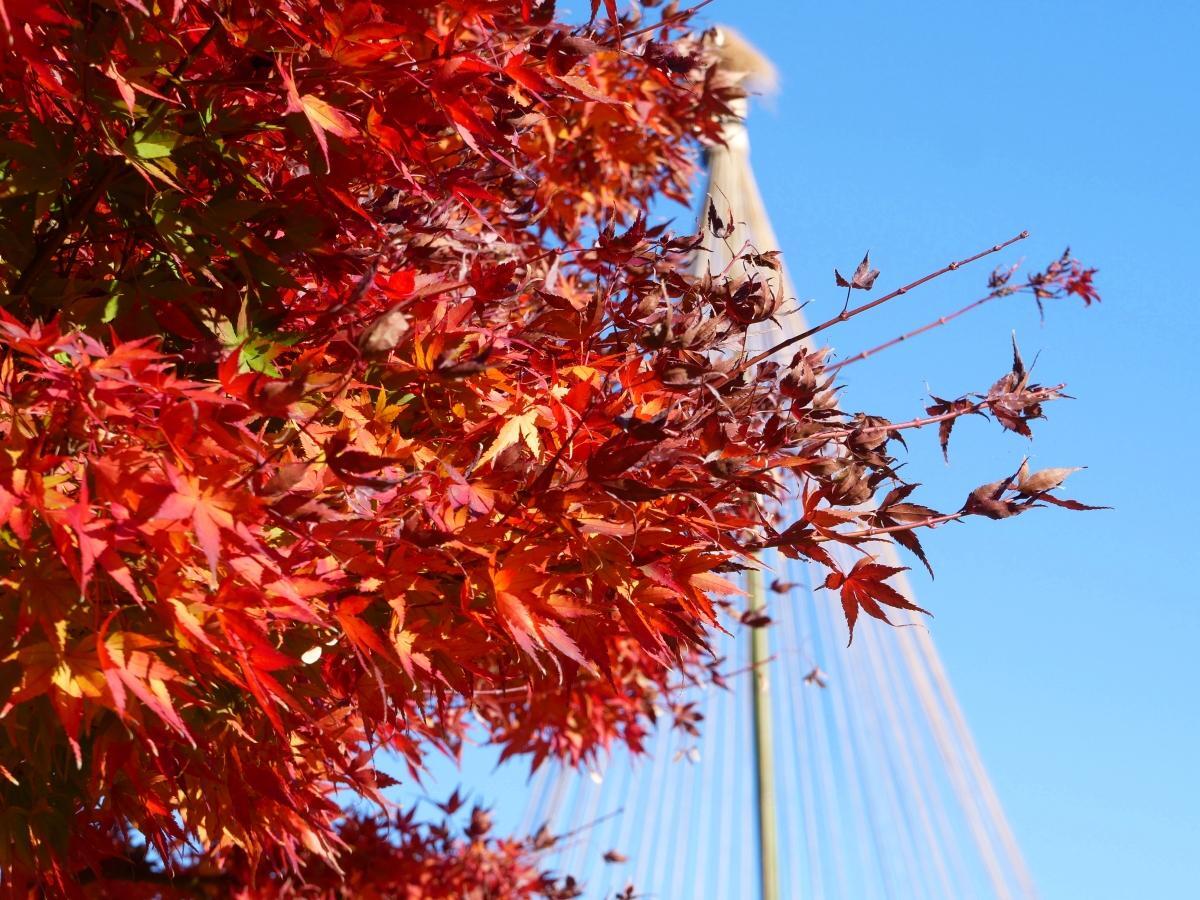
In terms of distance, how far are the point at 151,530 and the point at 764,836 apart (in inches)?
182

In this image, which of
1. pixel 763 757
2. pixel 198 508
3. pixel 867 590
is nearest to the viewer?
pixel 198 508

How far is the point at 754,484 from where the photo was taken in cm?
177

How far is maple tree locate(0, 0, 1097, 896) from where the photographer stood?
1.50 m

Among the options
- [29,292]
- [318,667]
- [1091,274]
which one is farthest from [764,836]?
[29,292]

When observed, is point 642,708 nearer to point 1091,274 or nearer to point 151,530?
point 1091,274

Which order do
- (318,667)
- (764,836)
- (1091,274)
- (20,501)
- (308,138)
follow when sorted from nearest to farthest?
(20,501)
(308,138)
(318,667)
(1091,274)
(764,836)

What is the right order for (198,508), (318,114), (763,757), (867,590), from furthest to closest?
(763,757) → (867,590) → (318,114) → (198,508)

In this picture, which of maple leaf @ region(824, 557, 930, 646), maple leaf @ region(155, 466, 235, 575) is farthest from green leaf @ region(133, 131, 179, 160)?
maple leaf @ region(824, 557, 930, 646)

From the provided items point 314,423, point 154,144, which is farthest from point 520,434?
point 154,144

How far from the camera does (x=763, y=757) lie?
5.86 m

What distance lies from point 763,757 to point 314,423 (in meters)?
4.57

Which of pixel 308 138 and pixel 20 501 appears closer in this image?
pixel 20 501

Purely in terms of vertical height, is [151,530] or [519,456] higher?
[519,456]

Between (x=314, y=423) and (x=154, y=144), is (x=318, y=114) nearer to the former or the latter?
(x=154, y=144)
